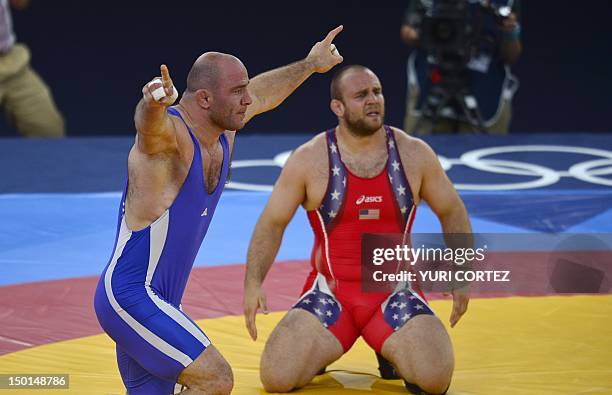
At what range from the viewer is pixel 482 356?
594 centimetres

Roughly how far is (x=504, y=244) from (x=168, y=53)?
5905 millimetres

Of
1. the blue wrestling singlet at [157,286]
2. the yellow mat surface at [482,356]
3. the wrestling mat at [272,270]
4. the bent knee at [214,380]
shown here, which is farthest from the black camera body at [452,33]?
the bent knee at [214,380]

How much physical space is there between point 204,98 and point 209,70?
11 centimetres

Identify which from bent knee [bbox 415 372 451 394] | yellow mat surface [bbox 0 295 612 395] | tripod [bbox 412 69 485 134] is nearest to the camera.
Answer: bent knee [bbox 415 372 451 394]

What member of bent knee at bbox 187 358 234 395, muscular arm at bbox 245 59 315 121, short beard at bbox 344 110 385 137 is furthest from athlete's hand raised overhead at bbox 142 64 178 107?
short beard at bbox 344 110 385 137

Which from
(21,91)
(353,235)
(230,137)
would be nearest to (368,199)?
(353,235)

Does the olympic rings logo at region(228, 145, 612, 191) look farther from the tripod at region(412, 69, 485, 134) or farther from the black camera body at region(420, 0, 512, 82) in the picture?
the black camera body at region(420, 0, 512, 82)

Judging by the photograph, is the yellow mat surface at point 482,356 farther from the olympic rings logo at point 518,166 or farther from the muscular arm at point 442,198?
the olympic rings logo at point 518,166

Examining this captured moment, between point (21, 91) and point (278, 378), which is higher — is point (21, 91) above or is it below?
below

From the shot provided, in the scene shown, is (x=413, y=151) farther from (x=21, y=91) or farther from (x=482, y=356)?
(x=21, y=91)

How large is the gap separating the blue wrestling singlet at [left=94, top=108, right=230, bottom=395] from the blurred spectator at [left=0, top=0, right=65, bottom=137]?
617 cm

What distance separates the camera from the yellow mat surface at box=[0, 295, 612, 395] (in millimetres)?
5477

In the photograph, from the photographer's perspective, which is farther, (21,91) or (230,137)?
(21,91)

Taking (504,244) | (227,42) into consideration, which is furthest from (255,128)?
(504,244)
